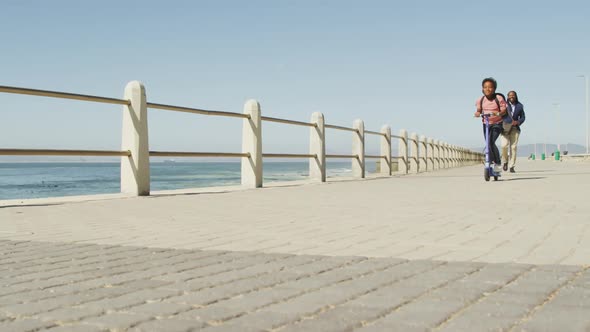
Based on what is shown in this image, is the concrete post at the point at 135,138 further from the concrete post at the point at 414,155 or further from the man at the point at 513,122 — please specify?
the concrete post at the point at 414,155

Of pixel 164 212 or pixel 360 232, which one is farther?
pixel 164 212

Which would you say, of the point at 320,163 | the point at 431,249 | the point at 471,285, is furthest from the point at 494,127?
the point at 471,285

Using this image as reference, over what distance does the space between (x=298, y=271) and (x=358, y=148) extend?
45.5 feet

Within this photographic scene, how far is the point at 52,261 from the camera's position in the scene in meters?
3.62

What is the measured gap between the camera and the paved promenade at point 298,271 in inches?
91.0

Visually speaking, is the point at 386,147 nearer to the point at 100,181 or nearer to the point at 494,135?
the point at 494,135

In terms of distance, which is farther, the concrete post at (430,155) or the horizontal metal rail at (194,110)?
the concrete post at (430,155)

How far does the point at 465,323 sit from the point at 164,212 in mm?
4781

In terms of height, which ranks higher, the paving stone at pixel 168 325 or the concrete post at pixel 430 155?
the concrete post at pixel 430 155

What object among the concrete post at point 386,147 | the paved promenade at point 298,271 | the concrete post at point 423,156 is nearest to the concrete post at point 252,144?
the paved promenade at point 298,271

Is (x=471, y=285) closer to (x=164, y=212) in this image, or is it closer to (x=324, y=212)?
(x=324, y=212)

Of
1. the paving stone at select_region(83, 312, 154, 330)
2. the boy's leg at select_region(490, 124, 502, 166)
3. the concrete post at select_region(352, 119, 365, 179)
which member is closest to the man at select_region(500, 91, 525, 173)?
the boy's leg at select_region(490, 124, 502, 166)

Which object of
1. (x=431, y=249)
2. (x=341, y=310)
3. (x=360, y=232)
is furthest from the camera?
(x=360, y=232)

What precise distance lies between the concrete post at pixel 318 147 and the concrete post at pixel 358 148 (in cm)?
253
